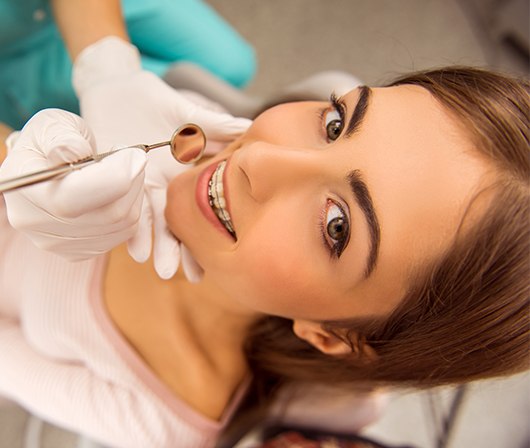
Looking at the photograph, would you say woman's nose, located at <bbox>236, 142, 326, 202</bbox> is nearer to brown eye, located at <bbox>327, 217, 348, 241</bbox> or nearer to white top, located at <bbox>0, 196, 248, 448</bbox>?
brown eye, located at <bbox>327, 217, 348, 241</bbox>

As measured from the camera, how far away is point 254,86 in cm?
166

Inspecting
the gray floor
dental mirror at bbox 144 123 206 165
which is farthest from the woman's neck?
the gray floor

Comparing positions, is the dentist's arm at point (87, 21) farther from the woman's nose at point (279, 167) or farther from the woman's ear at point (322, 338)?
the woman's ear at point (322, 338)

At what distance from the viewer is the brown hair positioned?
0.56m

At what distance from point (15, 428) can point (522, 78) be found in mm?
1308

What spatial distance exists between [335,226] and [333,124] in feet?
0.45

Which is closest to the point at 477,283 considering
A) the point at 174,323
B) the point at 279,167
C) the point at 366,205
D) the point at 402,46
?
the point at 366,205

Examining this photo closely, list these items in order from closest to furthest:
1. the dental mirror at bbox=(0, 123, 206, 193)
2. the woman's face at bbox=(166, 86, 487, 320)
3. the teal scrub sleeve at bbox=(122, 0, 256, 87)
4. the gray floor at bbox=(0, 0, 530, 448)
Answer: the dental mirror at bbox=(0, 123, 206, 193), the woman's face at bbox=(166, 86, 487, 320), the teal scrub sleeve at bbox=(122, 0, 256, 87), the gray floor at bbox=(0, 0, 530, 448)

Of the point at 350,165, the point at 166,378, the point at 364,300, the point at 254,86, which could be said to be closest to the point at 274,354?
the point at 166,378

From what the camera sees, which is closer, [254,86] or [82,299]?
[82,299]

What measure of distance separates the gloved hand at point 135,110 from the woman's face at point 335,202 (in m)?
0.09

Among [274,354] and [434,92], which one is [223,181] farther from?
[274,354]

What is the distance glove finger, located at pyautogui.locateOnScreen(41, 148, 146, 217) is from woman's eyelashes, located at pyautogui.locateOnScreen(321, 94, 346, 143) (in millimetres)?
260

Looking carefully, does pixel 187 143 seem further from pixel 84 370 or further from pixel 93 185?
pixel 84 370
